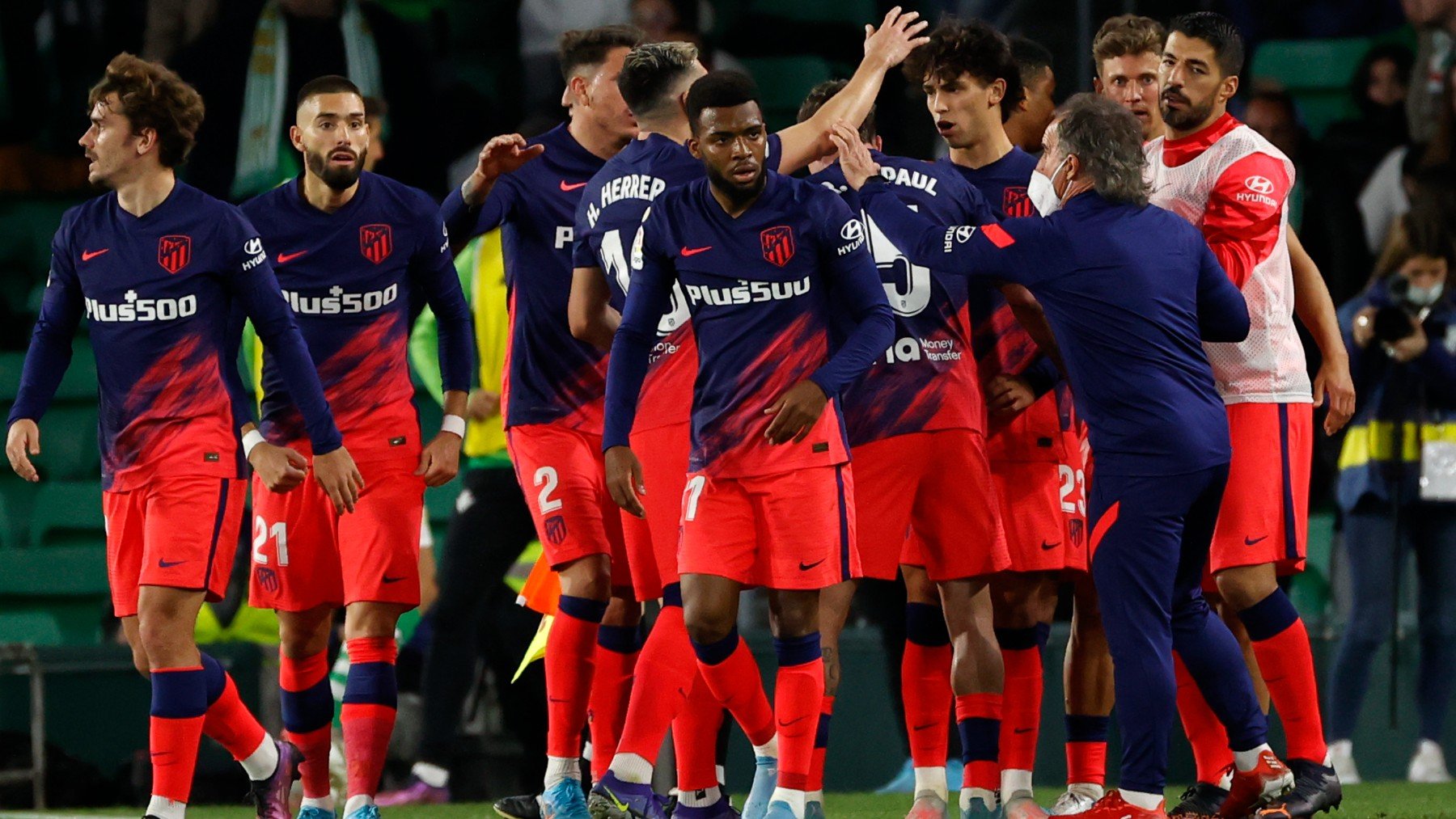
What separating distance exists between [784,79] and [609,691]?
5019mm

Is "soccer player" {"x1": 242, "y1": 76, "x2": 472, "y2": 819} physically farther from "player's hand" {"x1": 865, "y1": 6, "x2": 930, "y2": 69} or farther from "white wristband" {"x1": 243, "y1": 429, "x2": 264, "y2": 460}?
"player's hand" {"x1": 865, "y1": 6, "x2": 930, "y2": 69}

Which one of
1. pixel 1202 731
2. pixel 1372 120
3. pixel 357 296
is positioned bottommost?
pixel 1202 731

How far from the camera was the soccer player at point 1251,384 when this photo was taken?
555cm

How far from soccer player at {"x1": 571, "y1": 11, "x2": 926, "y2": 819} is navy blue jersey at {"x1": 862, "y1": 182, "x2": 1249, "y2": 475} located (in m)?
0.76

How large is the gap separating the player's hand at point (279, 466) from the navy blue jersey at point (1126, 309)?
1781 millimetres

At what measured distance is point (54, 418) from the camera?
978 centimetres

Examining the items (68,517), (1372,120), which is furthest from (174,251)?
(1372,120)

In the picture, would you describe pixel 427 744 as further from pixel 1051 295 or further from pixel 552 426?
pixel 1051 295

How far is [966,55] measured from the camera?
19.2 ft

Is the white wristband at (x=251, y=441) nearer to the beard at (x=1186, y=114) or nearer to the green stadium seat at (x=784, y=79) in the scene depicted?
the beard at (x=1186, y=114)

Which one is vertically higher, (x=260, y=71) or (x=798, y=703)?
(x=260, y=71)

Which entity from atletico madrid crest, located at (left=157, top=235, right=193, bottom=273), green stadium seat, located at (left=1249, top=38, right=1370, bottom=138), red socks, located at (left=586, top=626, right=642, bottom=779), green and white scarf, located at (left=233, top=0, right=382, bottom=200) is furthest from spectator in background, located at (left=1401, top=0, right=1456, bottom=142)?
atletico madrid crest, located at (left=157, top=235, right=193, bottom=273)

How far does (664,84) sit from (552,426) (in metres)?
1.04

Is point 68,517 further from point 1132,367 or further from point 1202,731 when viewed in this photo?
point 1132,367
